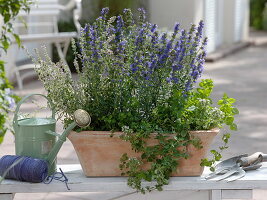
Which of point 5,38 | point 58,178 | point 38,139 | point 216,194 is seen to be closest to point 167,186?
point 216,194

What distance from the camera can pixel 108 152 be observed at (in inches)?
94.5

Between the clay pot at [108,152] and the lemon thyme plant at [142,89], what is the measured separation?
0.12ft

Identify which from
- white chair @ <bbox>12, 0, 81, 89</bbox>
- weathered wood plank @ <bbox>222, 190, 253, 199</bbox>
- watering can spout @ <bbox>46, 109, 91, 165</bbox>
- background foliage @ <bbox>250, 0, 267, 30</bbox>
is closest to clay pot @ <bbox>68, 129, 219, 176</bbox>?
watering can spout @ <bbox>46, 109, 91, 165</bbox>

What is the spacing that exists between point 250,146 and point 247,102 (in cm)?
190

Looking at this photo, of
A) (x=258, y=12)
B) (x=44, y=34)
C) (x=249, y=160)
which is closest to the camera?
(x=249, y=160)

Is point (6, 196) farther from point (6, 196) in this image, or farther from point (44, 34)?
point (44, 34)

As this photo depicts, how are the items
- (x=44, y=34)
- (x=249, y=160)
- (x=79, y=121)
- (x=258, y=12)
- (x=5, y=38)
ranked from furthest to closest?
1. (x=258, y=12)
2. (x=44, y=34)
3. (x=5, y=38)
4. (x=249, y=160)
5. (x=79, y=121)

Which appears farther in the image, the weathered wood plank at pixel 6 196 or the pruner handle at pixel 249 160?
the pruner handle at pixel 249 160

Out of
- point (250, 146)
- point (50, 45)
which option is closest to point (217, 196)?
point (250, 146)

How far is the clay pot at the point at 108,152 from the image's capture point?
2369 millimetres

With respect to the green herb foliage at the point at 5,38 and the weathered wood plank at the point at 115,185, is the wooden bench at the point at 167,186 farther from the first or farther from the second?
the green herb foliage at the point at 5,38

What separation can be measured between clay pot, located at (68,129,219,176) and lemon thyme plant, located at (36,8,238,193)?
0.04m

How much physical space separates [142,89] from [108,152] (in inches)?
10.9

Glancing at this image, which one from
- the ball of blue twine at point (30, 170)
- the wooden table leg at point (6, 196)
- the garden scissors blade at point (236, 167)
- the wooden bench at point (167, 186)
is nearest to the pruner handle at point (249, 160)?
the garden scissors blade at point (236, 167)
